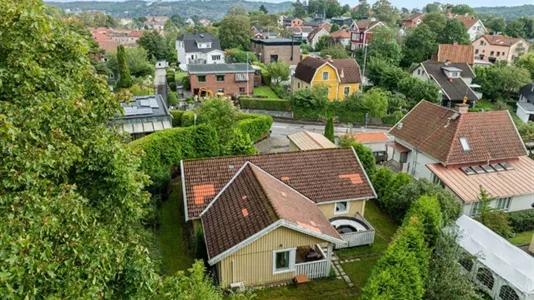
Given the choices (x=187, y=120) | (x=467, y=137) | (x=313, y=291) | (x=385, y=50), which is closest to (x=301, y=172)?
(x=313, y=291)

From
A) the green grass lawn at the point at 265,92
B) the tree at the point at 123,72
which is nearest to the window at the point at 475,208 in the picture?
the green grass lawn at the point at 265,92

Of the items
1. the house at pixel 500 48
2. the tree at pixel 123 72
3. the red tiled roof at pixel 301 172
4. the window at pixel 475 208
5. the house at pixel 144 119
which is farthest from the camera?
the house at pixel 500 48

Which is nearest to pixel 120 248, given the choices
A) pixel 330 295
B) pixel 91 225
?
pixel 91 225

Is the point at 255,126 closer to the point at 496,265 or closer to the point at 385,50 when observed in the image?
the point at 496,265

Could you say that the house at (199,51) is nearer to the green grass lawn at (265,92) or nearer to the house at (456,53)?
Answer: the green grass lawn at (265,92)

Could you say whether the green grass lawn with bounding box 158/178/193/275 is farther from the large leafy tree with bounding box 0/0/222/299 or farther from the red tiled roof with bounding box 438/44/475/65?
the red tiled roof with bounding box 438/44/475/65
